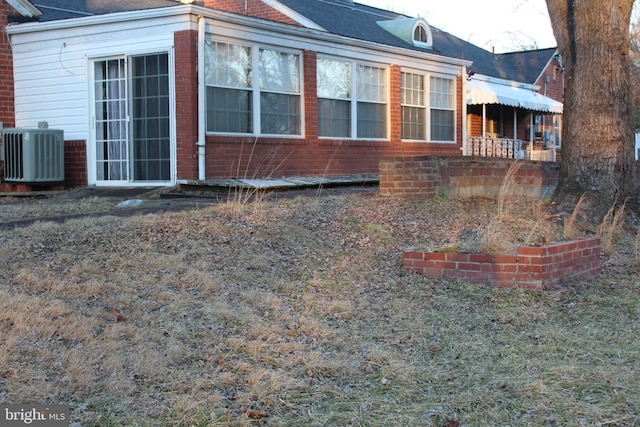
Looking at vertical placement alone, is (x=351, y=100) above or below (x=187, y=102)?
above

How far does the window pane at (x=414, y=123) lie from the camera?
1680 centimetres

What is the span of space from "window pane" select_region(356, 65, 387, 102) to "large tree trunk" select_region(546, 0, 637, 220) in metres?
6.29

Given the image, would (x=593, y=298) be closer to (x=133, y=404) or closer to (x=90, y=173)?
(x=133, y=404)

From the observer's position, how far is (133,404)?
361 cm

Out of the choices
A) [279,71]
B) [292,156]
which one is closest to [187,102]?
[279,71]

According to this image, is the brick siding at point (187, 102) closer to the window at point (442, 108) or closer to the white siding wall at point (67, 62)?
the white siding wall at point (67, 62)

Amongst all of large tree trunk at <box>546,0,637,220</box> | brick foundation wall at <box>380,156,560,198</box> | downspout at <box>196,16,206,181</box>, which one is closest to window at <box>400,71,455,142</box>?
brick foundation wall at <box>380,156,560,198</box>

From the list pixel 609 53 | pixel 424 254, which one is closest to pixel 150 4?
pixel 609 53

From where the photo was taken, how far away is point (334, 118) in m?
14.9

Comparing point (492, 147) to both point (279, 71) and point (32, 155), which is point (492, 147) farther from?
point (32, 155)

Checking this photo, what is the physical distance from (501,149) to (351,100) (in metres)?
9.23

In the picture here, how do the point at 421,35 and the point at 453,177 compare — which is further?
the point at 421,35

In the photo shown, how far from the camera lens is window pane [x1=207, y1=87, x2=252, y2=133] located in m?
12.1

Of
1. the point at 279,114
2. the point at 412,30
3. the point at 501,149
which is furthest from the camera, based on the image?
the point at 501,149
